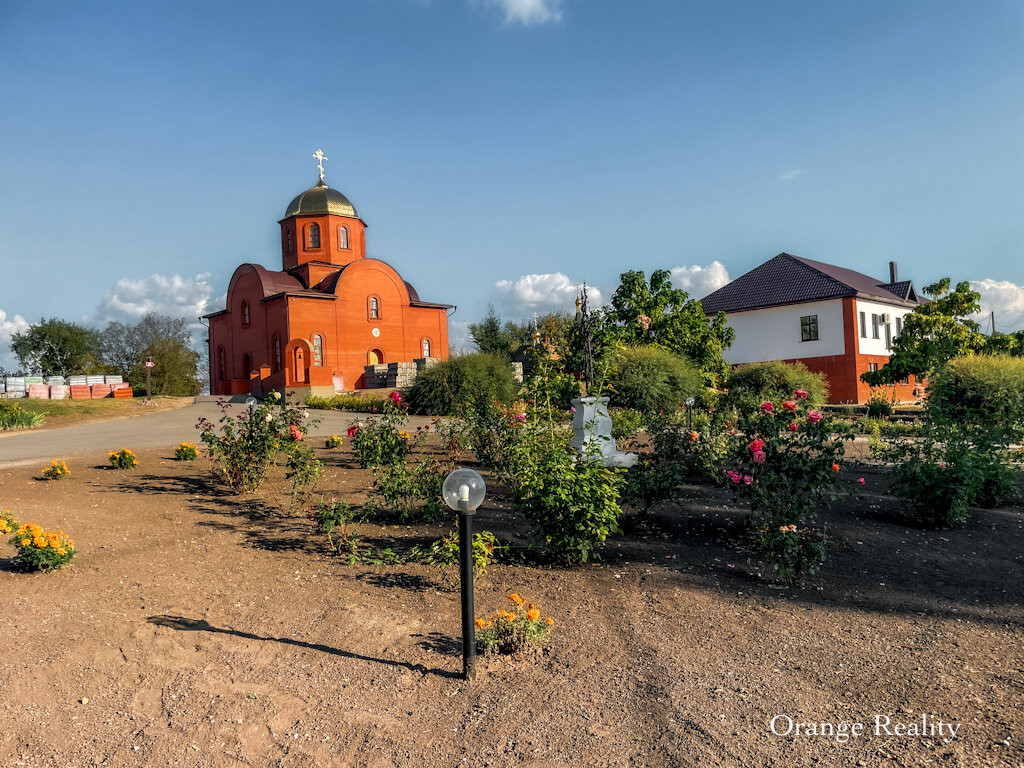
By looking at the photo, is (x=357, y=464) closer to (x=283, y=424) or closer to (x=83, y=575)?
(x=283, y=424)

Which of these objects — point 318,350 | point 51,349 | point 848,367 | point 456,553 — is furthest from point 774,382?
point 51,349

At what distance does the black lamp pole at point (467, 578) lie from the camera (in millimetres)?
3297

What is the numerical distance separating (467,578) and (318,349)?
28.4m

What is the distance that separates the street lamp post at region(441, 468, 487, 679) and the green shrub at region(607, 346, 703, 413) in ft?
38.8

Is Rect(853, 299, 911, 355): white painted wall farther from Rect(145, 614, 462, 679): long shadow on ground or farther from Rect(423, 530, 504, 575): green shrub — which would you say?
Rect(145, 614, 462, 679): long shadow on ground

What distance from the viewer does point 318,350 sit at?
99.6 ft

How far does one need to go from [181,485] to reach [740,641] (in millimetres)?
6306

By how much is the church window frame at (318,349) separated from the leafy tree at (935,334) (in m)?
21.7

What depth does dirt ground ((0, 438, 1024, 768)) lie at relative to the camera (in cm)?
288

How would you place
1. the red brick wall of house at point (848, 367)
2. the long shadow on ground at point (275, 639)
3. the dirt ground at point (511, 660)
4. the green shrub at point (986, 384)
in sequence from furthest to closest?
1. the red brick wall of house at point (848, 367)
2. the green shrub at point (986, 384)
3. the long shadow on ground at point (275, 639)
4. the dirt ground at point (511, 660)

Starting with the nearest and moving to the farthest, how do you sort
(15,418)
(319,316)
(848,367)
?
1. (15,418)
2. (848,367)
3. (319,316)

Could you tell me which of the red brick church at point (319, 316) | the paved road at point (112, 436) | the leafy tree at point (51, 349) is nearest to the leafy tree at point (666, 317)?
the paved road at point (112, 436)

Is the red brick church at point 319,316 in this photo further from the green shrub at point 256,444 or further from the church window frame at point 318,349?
the green shrub at point 256,444

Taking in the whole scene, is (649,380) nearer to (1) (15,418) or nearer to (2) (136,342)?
(1) (15,418)
